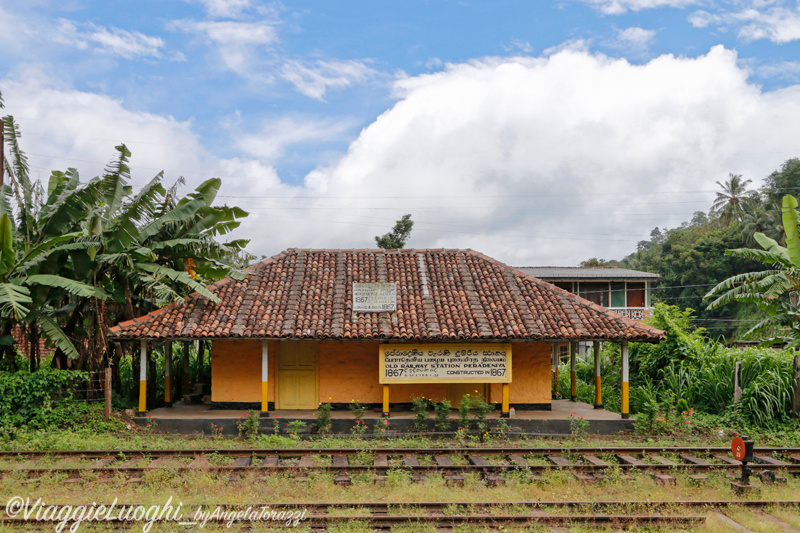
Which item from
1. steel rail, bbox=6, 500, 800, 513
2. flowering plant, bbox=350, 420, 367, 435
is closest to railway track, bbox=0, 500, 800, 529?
steel rail, bbox=6, 500, 800, 513

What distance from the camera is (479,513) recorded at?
732 centimetres

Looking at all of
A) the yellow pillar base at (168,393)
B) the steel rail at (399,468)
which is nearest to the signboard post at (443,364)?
the steel rail at (399,468)

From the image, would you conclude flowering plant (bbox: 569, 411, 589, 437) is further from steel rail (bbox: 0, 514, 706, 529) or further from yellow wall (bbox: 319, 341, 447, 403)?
steel rail (bbox: 0, 514, 706, 529)

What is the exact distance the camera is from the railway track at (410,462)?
356 inches

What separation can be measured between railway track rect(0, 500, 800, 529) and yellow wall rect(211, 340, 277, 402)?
274 inches

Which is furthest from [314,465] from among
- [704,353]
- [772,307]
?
[704,353]

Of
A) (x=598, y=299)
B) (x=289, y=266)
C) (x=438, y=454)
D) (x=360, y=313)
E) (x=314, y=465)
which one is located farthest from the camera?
(x=598, y=299)

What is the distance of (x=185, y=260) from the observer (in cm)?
1512

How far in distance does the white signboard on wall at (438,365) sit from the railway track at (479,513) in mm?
5681

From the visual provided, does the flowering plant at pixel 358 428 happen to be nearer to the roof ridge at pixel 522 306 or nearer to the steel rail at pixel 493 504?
the roof ridge at pixel 522 306

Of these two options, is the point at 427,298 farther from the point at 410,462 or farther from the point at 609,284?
the point at 609,284

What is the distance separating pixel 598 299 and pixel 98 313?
992 inches

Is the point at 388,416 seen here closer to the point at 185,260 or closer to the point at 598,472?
the point at 598,472

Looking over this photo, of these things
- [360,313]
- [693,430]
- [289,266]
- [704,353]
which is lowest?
[693,430]
